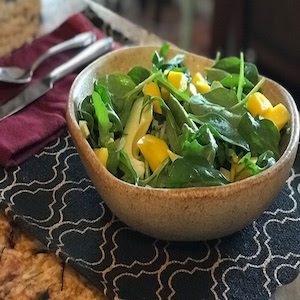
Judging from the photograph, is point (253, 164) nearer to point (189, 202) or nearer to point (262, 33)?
point (189, 202)

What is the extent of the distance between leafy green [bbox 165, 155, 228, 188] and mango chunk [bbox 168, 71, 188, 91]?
0.13 m

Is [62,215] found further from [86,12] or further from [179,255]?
[86,12]

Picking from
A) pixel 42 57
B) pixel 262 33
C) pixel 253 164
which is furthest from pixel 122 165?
pixel 262 33

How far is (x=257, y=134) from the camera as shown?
56 centimetres

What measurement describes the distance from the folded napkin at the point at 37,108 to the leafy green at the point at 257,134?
266mm

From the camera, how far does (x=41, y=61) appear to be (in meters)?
0.83

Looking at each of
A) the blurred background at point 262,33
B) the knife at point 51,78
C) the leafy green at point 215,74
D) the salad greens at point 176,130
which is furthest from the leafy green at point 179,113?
the blurred background at point 262,33

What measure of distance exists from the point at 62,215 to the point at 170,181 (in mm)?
147

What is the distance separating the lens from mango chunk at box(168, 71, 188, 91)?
62 centimetres

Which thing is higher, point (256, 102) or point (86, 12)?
point (256, 102)

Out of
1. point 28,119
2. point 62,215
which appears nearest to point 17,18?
point 28,119

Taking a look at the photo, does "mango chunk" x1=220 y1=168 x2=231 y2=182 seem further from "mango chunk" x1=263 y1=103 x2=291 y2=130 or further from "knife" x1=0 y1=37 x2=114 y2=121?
"knife" x1=0 y1=37 x2=114 y2=121

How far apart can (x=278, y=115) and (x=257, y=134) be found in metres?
0.06

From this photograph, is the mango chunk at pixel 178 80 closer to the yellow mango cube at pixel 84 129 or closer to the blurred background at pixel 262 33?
the yellow mango cube at pixel 84 129
